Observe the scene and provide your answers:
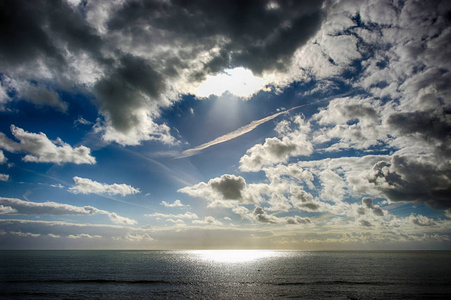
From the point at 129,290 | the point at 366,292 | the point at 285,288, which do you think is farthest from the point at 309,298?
the point at 129,290

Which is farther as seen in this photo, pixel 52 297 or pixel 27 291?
pixel 27 291

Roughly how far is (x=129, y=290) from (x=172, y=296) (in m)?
14.6

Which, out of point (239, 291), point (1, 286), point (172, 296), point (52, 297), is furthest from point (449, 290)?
point (1, 286)

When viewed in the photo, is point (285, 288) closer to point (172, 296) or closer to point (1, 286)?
point (172, 296)

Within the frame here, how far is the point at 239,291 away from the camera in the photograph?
64125 mm

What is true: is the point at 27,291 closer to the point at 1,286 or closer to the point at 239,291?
the point at 1,286

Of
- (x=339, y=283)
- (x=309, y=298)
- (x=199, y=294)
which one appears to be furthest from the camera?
(x=339, y=283)

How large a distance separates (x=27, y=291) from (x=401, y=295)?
9645 centimetres

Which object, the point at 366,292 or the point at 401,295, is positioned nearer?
the point at 401,295

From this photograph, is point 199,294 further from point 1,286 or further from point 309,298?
point 1,286

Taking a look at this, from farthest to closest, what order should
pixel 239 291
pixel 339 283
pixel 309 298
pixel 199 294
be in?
pixel 339 283 → pixel 239 291 → pixel 199 294 → pixel 309 298

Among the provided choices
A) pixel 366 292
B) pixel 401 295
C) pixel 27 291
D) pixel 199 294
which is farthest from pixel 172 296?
pixel 401 295

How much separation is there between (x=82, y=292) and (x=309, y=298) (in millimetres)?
58436

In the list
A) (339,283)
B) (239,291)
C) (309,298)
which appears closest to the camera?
(309,298)
